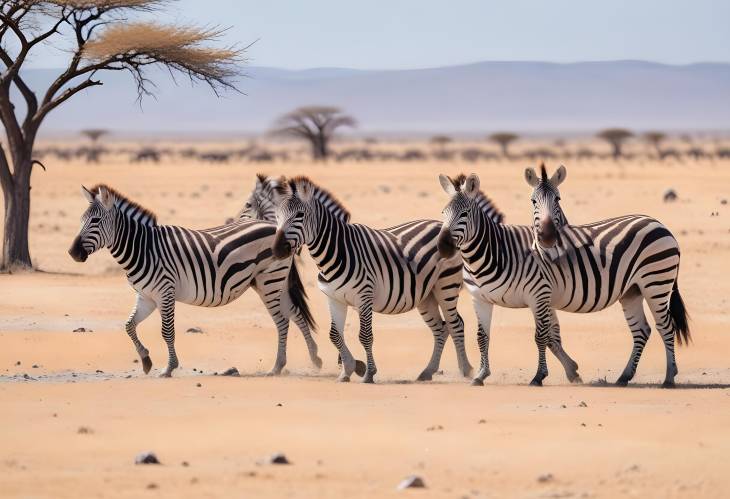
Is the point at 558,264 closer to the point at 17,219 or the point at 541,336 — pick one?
the point at 541,336

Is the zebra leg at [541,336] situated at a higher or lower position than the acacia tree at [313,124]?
lower

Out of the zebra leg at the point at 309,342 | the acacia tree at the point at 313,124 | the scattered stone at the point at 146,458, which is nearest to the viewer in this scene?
the scattered stone at the point at 146,458

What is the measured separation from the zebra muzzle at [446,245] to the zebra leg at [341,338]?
1.27 metres

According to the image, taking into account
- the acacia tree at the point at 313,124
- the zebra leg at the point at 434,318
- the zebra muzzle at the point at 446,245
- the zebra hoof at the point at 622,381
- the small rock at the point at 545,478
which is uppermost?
the acacia tree at the point at 313,124

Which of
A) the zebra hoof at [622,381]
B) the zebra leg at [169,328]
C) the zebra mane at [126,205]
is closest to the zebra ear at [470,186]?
the zebra hoof at [622,381]

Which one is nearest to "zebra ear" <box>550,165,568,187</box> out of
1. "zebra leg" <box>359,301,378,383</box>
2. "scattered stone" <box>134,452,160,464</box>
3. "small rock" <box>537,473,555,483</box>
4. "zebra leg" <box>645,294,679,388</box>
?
"zebra leg" <box>645,294,679,388</box>

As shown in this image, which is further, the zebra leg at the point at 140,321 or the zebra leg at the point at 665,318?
the zebra leg at the point at 140,321

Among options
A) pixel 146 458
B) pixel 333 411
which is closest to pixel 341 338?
pixel 333 411

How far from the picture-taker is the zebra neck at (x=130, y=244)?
1197cm

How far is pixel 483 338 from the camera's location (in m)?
11.2

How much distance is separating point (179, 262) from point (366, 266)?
1.90 m

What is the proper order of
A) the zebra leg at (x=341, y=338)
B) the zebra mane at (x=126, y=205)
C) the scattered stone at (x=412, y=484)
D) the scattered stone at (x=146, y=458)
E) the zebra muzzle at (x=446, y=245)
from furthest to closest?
the zebra mane at (x=126, y=205)
the zebra leg at (x=341, y=338)
the zebra muzzle at (x=446, y=245)
the scattered stone at (x=146, y=458)
the scattered stone at (x=412, y=484)

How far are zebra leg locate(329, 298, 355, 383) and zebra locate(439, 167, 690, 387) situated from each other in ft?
3.86

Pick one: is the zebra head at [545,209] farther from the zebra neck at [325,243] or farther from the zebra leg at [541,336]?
the zebra neck at [325,243]
